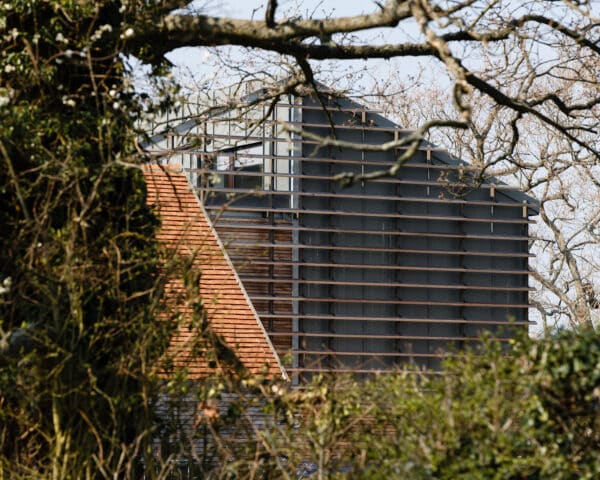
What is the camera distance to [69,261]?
5.41 meters

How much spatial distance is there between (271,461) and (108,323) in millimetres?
1145

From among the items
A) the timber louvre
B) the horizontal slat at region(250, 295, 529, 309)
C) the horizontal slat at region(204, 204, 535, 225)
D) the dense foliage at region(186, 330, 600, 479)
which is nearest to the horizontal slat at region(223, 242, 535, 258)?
the timber louvre

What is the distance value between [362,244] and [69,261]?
964 cm

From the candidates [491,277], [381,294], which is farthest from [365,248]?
[491,277]

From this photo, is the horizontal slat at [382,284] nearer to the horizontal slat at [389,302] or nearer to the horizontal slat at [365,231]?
the horizontal slat at [389,302]

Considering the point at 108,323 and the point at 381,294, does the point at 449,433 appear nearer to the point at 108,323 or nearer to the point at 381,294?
the point at 108,323

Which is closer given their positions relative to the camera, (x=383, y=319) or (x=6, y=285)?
(x=6, y=285)

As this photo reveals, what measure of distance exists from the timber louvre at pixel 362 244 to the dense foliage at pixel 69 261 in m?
7.13

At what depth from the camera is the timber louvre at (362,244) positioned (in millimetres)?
14195

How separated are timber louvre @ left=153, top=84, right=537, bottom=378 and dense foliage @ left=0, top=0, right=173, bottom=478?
7131mm

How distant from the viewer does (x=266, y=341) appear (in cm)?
982

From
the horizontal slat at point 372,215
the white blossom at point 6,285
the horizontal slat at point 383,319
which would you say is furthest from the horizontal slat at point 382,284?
the white blossom at point 6,285

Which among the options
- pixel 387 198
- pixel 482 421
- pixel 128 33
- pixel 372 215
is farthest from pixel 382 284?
pixel 482 421

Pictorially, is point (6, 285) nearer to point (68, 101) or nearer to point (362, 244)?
point (68, 101)
